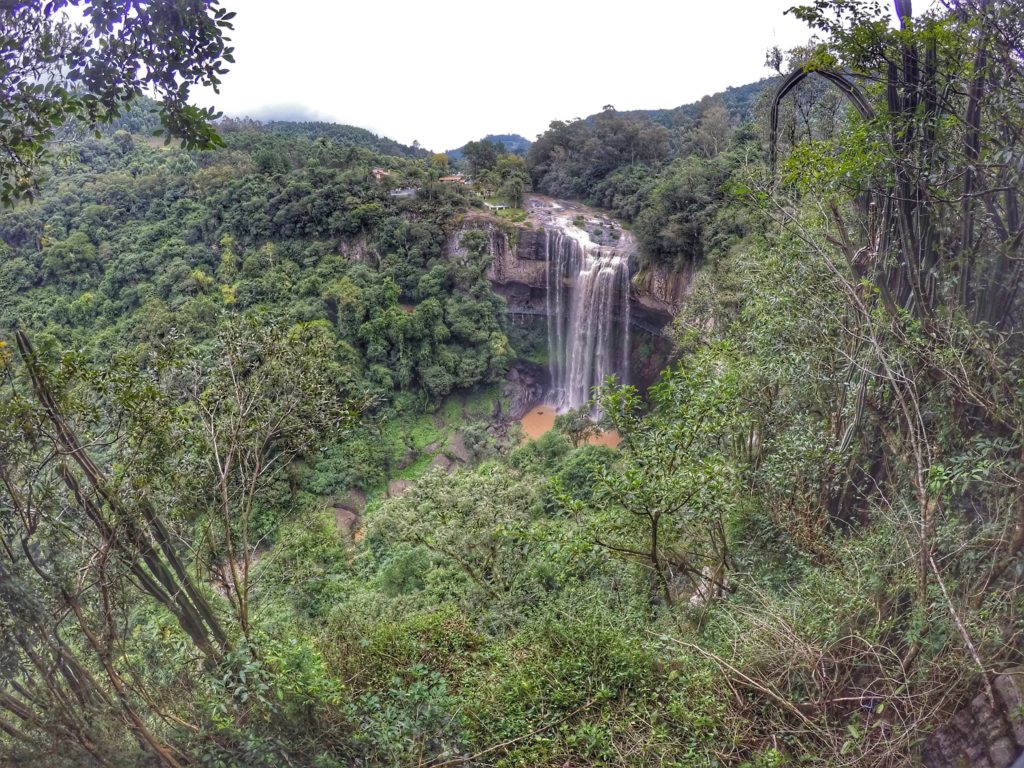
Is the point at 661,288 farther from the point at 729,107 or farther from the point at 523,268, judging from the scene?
the point at 729,107

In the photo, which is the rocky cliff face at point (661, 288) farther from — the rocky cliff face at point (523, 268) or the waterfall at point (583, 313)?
the waterfall at point (583, 313)

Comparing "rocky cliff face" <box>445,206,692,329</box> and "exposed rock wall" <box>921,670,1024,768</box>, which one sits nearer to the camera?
"exposed rock wall" <box>921,670,1024,768</box>

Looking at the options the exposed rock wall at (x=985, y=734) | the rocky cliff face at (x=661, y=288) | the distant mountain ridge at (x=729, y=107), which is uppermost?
the distant mountain ridge at (x=729, y=107)

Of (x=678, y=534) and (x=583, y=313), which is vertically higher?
(x=583, y=313)

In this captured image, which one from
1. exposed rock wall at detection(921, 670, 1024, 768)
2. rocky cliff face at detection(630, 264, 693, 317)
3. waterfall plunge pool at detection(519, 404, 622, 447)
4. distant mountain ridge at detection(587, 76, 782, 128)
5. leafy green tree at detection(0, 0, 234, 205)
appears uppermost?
distant mountain ridge at detection(587, 76, 782, 128)

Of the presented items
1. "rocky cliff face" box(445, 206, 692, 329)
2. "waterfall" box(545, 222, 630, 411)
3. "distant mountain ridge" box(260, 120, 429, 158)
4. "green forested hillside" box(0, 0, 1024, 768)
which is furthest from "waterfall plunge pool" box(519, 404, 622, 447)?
"distant mountain ridge" box(260, 120, 429, 158)

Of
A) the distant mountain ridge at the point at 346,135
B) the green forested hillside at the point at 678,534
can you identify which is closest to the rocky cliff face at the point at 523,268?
the green forested hillside at the point at 678,534

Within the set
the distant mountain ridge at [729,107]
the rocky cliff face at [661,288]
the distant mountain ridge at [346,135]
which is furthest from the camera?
the distant mountain ridge at [346,135]

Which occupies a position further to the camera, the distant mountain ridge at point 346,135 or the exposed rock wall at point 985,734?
the distant mountain ridge at point 346,135

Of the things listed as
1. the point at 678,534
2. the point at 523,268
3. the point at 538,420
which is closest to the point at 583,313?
the point at 523,268

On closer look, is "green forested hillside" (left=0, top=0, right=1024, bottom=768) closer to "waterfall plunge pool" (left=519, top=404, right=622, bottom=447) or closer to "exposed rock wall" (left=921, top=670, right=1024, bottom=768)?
"exposed rock wall" (left=921, top=670, right=1024, bottom=768)
